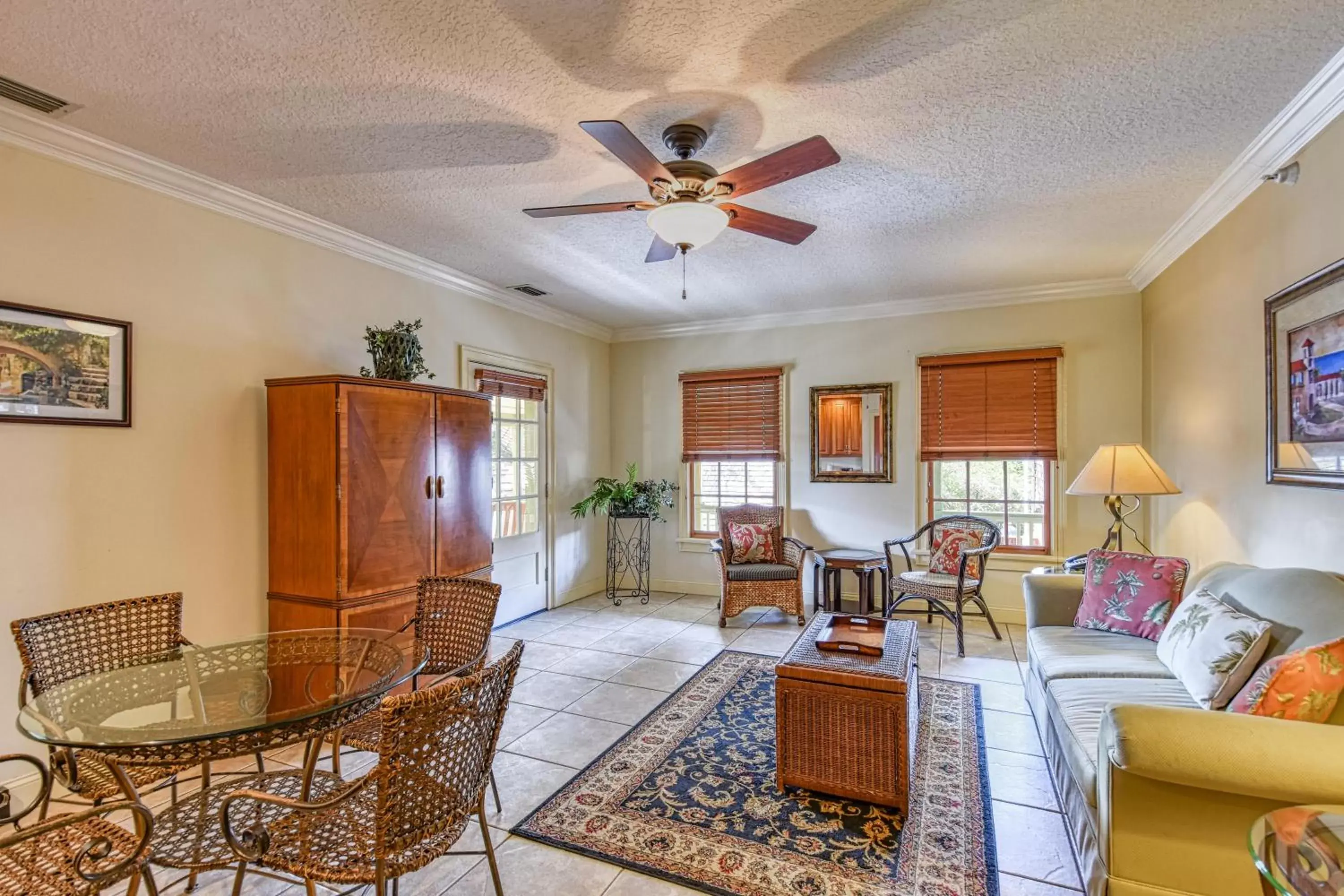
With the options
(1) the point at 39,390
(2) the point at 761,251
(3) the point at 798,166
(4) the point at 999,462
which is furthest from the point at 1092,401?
(1) the point at 39,390

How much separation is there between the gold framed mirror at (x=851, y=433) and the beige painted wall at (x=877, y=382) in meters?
0.07

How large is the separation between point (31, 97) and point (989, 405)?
5613mm

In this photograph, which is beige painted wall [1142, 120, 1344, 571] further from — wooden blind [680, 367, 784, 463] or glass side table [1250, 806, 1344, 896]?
wooden blind [680, 367, 784, 463]

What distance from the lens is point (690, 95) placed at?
227 centimetres

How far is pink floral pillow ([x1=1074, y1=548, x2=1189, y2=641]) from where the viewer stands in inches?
115

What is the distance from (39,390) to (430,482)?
1.56 m

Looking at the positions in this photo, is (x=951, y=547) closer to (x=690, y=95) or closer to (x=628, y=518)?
(x=628, y=518)

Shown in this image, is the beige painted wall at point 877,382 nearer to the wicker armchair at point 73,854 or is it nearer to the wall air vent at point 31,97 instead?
the wall air vent at point 31,97

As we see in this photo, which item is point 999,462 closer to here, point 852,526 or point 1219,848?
point 852,526

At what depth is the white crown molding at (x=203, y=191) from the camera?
2.42m

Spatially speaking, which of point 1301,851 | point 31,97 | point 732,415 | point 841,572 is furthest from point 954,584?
point 31,97

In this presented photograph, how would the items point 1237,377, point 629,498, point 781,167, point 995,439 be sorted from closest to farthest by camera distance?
point 781,167
point 1237,377
point 995,439
point 629,498

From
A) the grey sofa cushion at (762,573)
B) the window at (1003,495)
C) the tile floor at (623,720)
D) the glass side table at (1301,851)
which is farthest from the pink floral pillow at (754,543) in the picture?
the glass side table at (1301,851)

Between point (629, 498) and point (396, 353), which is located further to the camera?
point (629, 498)
